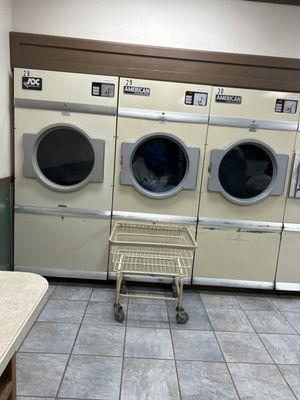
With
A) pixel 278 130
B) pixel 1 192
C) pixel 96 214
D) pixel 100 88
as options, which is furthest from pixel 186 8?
pixel 1 192

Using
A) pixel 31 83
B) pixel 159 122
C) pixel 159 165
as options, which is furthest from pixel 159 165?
pixel 31 83

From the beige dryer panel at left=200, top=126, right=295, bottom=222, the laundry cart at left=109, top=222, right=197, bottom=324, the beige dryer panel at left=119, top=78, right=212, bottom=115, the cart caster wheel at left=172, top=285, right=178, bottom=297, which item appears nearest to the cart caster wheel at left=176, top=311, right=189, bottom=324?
the laundry cart at left=109, top=222, right=197, bottom=324

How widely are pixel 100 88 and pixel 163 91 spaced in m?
0.55

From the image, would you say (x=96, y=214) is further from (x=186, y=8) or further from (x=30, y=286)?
(x=186, y=8)

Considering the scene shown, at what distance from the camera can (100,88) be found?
9.08ft

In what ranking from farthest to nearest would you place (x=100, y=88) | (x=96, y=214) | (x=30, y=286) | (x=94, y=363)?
(x=96, y=214) < (x=100, y=88) < (x=94, y=363) < (x=30, y=286)

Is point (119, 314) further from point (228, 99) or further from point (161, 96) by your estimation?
point (228, 99)

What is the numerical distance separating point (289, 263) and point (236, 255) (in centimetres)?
55

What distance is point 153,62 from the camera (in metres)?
2.75

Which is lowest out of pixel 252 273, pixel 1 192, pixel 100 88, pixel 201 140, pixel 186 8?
pixel 252 273

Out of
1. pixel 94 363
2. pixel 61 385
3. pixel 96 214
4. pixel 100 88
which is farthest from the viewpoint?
pixel 96 214

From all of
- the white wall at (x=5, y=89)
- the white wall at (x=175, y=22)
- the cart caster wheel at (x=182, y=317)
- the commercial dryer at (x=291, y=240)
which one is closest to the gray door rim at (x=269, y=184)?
the commercial dryer at (x=291, y=240)

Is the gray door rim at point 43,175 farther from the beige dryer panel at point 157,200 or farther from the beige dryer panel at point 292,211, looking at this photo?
the beige dryer panel at point 292,211

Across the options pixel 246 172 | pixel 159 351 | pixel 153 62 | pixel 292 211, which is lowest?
pixel 159 351
